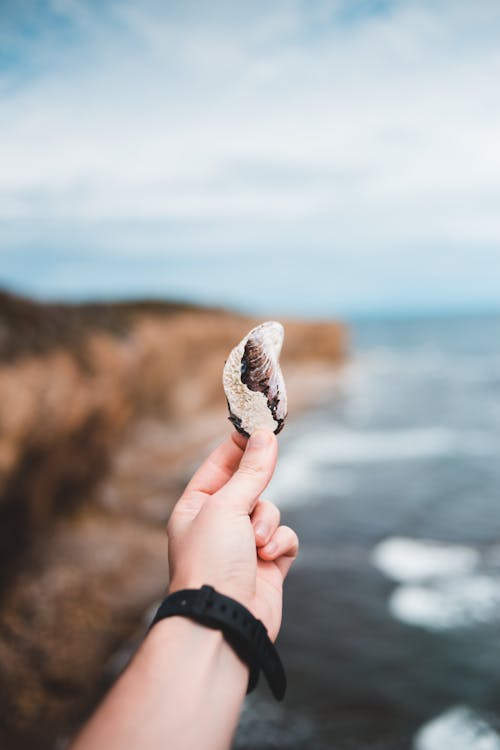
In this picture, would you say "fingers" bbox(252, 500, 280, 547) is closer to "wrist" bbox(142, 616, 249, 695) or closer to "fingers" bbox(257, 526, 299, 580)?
"fingers" bbox(257, 526, 299, 580)

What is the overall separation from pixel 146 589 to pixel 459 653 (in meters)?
4.42

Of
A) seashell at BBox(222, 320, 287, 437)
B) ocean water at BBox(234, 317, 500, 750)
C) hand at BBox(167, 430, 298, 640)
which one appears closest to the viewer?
hand at BBox(167, 430, 298, 640)

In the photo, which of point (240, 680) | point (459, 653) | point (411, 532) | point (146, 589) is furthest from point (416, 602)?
point (240, 680)

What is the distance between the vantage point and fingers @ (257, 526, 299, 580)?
240cm

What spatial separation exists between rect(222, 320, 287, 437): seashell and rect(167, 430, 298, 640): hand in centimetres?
12

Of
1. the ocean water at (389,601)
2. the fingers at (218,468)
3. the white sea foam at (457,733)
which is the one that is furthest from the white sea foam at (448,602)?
the fingers at (218,468)

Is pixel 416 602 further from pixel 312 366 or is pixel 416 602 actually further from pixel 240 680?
pixel 312 366

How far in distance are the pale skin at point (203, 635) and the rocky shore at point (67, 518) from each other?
4.82 m

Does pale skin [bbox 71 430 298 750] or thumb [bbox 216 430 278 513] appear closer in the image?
pale skin [bbox 71 430 298 750]

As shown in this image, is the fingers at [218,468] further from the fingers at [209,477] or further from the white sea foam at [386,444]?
the white sea foam at [386,444]

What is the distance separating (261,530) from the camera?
7.76 feet

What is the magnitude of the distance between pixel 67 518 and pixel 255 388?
8932 mm

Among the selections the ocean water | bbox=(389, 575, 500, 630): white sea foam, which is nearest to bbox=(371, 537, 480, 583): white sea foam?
the ocean water

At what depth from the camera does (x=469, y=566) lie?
370 inches
